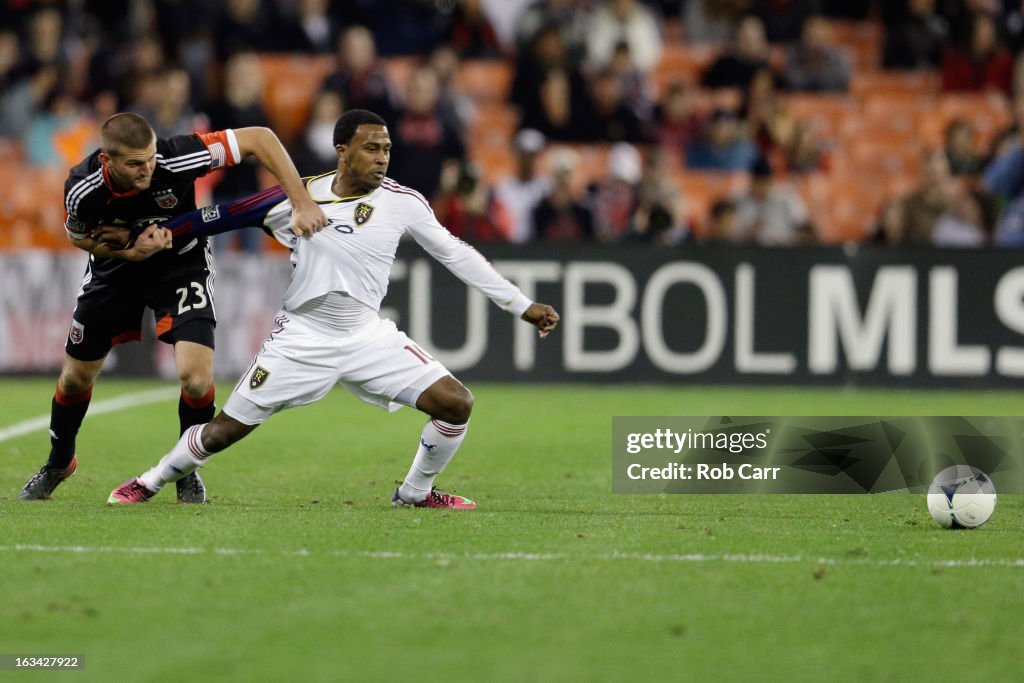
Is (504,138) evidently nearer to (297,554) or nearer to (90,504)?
(90,504)

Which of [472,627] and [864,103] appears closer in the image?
[472,627]

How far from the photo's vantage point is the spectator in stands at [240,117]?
54.6ft

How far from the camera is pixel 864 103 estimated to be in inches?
766

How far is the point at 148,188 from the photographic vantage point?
776 centimetres

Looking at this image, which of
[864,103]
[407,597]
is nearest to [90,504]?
[407,597]

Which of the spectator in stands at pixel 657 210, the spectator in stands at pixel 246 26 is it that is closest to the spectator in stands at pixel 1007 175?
the spectator in stands at pixel 657 210

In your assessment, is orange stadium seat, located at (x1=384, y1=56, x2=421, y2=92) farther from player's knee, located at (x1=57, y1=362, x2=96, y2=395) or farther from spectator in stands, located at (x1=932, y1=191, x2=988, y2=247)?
player's knee, located at (x1=57, y1=362, x2=96, y2=395)

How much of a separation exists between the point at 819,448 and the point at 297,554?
426 cm

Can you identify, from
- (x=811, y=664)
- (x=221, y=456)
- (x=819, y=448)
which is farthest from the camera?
(x=221, y=456)

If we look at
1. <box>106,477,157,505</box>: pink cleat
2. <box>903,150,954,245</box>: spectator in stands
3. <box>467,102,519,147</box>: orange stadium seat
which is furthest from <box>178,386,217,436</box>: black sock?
<box>467,102,519,147</box>: orange stadium seat

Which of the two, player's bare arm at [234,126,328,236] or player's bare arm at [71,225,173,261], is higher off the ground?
player's bare arm at [234,126,328,236]

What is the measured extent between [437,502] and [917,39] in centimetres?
1361

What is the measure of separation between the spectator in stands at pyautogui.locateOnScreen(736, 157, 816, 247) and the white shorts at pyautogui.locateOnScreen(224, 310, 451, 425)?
9.06m

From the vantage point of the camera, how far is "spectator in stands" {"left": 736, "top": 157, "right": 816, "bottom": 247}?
16.3 meters
